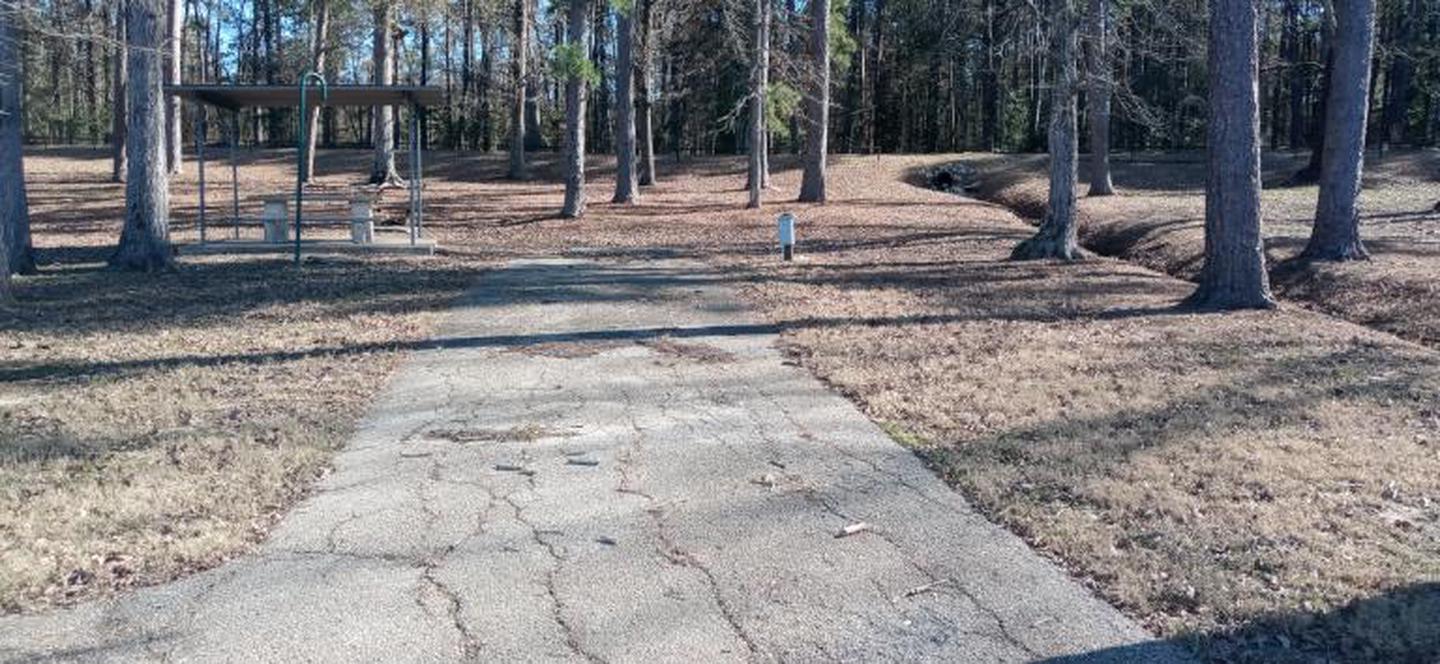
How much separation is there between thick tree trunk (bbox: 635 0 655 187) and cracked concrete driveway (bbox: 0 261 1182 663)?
24707 millimetres

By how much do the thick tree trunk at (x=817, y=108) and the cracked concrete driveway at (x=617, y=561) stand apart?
21.7 m

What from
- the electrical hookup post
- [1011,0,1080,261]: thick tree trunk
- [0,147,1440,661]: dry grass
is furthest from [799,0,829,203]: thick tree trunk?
[0,147,1440,661]: dry grass

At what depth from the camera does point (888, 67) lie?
2125 inches

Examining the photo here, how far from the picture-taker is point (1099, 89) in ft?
68.2

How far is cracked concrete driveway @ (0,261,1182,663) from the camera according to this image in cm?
400

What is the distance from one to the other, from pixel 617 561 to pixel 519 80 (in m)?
28.5

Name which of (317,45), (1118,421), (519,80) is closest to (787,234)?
(1118,421)

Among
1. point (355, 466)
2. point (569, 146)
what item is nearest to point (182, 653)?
point (355, 466)

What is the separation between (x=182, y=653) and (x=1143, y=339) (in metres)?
8.76

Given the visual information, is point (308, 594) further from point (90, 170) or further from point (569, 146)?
point (90, 170)

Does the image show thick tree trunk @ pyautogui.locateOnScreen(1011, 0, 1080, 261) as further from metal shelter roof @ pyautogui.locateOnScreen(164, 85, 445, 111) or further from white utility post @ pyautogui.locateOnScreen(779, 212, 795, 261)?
metal shelter roof @ pyautogui.locateOnScreen(164, 85, 445, 111)

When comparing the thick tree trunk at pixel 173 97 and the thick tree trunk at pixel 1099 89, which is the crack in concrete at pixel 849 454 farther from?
the thick tree trunk at pixel 173 97

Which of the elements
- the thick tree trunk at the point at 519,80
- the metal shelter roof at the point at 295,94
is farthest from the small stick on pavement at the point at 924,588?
the thick tree trunk at the point at 519,80

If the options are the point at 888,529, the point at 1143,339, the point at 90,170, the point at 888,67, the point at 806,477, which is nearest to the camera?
the point at 888,529
